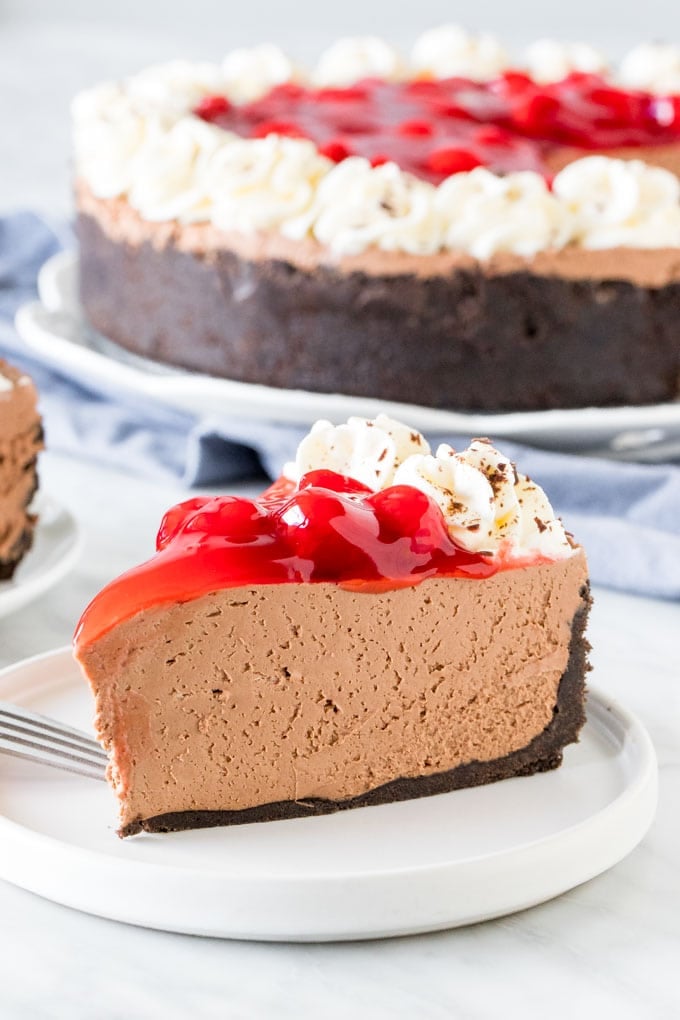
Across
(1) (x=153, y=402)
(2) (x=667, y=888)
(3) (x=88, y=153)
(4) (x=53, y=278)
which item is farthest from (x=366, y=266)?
(2) (x=667, y=888)

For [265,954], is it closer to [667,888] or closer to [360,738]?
[360,738]

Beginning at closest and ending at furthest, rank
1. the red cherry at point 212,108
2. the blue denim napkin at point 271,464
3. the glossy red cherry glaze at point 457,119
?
the blue denim napkin at point 271,464 → the glossy red cherry glaze at point 457,119 → the red cherry at point 212,108

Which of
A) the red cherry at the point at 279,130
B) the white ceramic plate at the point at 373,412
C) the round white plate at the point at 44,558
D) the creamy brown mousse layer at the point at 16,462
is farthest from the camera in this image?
the red cherry at the point at 279,130

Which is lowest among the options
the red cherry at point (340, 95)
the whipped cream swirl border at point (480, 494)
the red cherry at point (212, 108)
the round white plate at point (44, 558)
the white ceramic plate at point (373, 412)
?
the white ceramic plate at point (373, 412)

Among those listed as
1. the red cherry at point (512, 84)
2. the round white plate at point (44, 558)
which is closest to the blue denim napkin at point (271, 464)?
the round white plate at point (44, 558)

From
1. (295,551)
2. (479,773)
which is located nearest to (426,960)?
(479,773)

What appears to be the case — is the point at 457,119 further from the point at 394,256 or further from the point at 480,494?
the point at 480,494

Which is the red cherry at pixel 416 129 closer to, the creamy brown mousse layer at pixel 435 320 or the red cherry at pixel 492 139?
the red cherry at pixel 492 139
